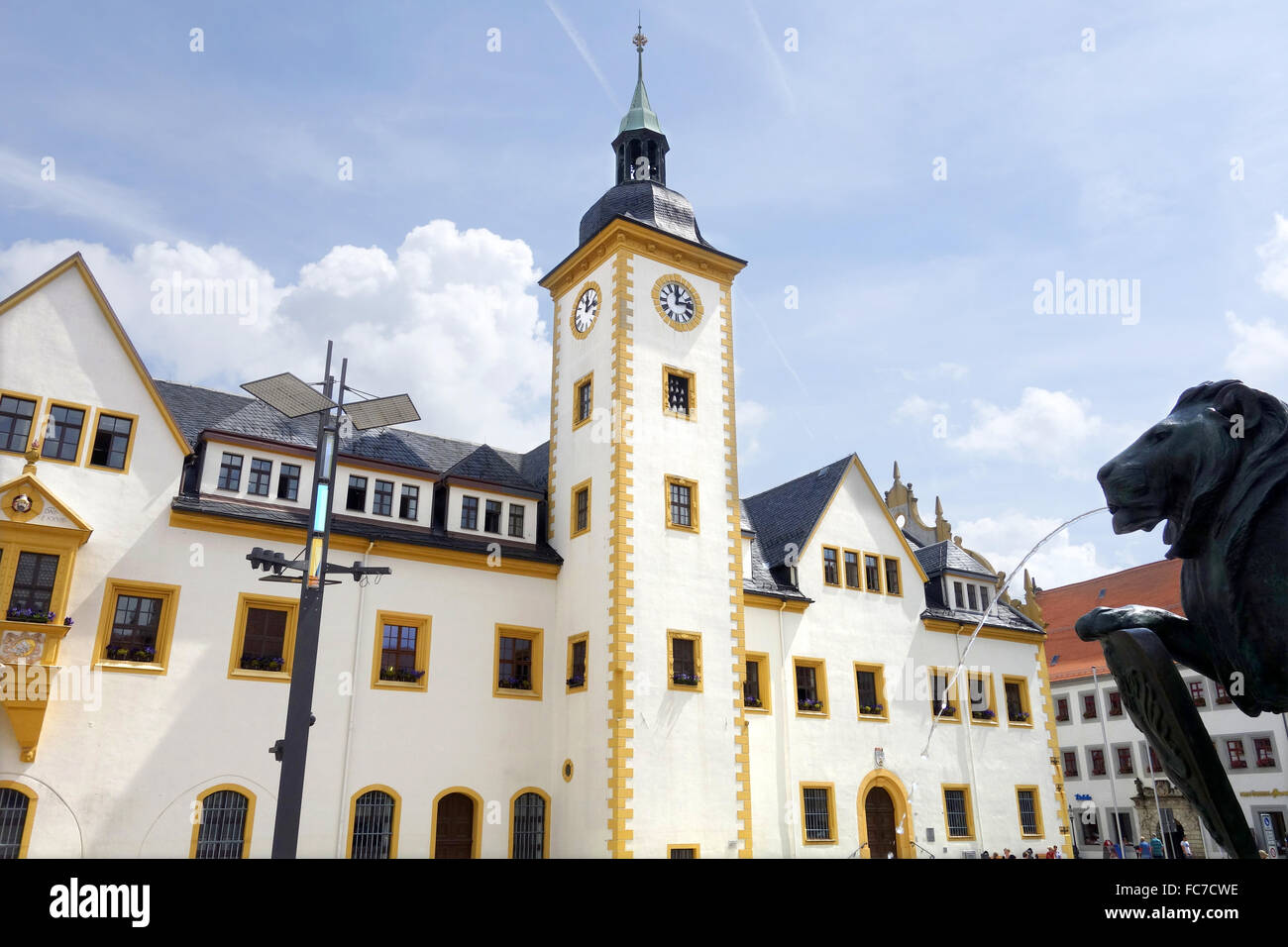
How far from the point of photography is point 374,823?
2472 cm

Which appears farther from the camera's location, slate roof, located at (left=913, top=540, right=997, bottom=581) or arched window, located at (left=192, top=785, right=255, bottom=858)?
slate roof, located at (left=913, top=540, right=997, bottom=581)

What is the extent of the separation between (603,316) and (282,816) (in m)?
22.2

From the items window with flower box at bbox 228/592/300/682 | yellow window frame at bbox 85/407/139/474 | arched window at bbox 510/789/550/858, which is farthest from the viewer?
arched window at bbox 510/789/550/858

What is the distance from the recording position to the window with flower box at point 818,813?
30.7m

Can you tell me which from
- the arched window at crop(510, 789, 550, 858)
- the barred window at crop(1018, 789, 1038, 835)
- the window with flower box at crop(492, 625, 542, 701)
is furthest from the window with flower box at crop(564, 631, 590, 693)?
the barred window at crop(1018, 789, 1038, 835)

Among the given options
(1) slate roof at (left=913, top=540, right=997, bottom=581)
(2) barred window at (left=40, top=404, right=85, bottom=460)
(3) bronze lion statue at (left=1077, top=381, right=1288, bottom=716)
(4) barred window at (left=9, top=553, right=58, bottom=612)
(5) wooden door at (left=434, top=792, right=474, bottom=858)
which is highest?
(1) slate roof at (left=913, top=540, right=997, bottom=581)

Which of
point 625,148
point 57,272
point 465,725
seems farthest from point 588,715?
point 625,148

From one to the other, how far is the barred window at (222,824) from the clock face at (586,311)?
18699 mm

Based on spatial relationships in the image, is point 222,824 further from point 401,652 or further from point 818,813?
point 818,813

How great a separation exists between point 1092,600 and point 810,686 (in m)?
39.7

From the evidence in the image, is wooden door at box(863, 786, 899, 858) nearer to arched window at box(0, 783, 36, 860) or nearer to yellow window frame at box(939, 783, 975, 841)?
yellow window frame at box(939, 783, 975, 841)

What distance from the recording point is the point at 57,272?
80.4 ft

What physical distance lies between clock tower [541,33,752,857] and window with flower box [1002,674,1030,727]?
13791 millimetres

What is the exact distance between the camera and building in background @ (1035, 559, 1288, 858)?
159 ft
